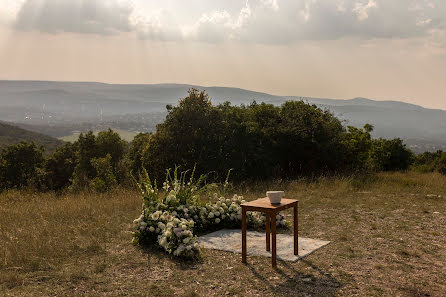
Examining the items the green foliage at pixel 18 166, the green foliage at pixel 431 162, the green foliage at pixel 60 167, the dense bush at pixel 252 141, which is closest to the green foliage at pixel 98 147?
the green foliage at pixel 60 167

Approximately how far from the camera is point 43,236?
7.36m

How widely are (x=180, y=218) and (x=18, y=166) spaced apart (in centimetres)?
3637

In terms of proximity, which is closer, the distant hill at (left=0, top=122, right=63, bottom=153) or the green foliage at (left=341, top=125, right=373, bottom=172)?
the green foliage at (left=341, top=125, right=373, bottom=172)

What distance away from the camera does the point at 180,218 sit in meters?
7.64

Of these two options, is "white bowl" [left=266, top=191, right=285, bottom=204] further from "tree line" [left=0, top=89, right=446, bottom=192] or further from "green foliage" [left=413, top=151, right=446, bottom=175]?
"green foliage" [left=413, top=151, right=446, bottom=175]

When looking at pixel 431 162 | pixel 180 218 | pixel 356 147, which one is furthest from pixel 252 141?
pixel 431 162

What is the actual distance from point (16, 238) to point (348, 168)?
48.9ft

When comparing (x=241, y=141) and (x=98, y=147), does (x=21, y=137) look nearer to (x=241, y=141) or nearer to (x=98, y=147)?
(x=98, y=147)

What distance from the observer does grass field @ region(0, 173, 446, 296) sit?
16.5 ft

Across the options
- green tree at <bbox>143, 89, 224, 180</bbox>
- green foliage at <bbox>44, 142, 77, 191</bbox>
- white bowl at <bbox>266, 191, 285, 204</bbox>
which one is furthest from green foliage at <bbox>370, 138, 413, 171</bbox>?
green foliage at <bbox>44, 142, 77, 191</bbox>

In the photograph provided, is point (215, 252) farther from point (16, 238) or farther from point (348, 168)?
point (348, 168)

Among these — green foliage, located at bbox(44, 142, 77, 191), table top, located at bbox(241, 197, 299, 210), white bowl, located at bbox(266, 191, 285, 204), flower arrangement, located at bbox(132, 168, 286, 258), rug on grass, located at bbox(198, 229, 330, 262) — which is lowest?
green foliage, located at bbox(44, 142, 77, 191)

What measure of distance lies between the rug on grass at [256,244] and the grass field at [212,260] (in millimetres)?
209

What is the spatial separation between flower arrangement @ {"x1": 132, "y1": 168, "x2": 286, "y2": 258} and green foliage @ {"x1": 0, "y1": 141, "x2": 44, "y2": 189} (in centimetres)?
3374
